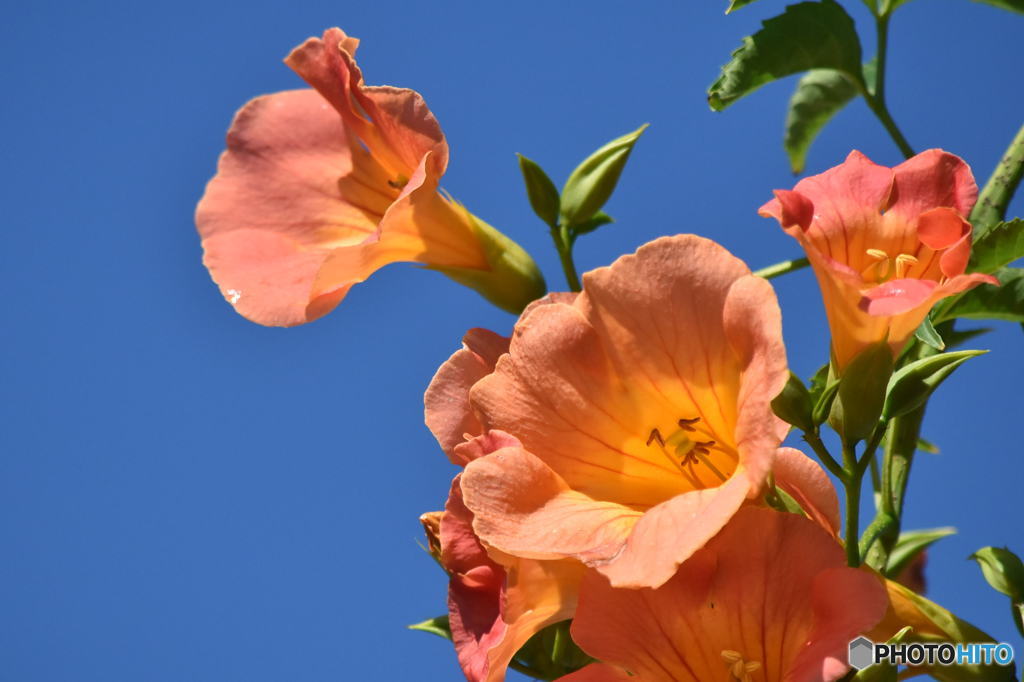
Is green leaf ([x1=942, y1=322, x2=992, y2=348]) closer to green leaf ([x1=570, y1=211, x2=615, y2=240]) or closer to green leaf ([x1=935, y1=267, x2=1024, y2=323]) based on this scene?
green leaf ([x1=935, y1=267, x2=1024, y2=323])

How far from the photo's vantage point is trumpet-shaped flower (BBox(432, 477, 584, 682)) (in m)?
1.42

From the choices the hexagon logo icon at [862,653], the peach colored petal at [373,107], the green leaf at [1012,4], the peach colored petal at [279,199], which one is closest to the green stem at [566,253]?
the peach colored petal at [373,107]

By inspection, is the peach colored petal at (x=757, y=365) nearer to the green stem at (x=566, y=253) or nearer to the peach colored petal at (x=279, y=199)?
the green stem at (x=566, y=253)

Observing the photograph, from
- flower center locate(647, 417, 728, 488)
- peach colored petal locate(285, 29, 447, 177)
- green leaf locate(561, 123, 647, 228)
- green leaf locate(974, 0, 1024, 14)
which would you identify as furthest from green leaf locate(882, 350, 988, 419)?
green leaf locate(974, 0, 1024, 14)

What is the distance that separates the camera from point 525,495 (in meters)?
1.38

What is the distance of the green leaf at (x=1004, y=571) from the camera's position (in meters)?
1.67

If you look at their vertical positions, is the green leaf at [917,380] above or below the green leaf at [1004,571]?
above

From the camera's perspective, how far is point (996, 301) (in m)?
1.86

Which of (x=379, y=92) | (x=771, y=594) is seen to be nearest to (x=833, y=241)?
(x=771, y=594)

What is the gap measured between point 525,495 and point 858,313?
1.55 ft

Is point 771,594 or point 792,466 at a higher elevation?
point 792,466

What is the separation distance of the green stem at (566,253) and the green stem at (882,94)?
24.7 inches

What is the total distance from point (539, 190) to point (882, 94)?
0.73 metres

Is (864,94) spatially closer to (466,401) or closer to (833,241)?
(833,241)
